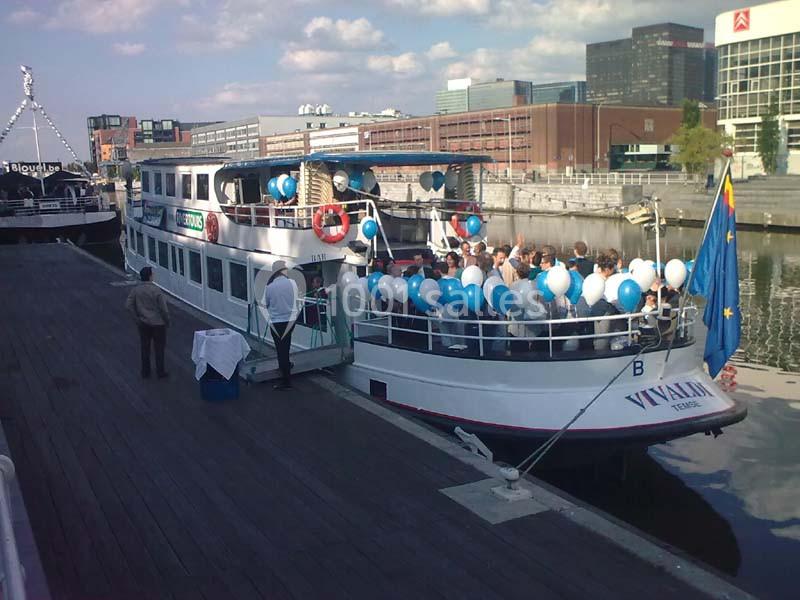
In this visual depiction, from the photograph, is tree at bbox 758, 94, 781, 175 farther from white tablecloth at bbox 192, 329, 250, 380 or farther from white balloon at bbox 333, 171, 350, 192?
white tablecloth at bbox 192, 329, 250, 380

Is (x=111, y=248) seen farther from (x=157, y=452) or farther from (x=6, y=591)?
(x=6, y=591)

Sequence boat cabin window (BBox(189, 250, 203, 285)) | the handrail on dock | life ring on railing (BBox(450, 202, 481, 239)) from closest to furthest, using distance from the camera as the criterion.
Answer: the handrail on dock < life ring on railing (BBox(450, 202, 481, 239)) < boat cabin window (BBox(189, 250, 203, 285))

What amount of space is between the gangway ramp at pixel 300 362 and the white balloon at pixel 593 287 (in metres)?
3.93

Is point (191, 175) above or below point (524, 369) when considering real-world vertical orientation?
above

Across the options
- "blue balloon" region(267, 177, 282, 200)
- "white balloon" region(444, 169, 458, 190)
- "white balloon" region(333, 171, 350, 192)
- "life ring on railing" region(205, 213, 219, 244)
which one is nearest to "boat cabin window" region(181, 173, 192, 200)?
"life ring on railing" region(205, 213, 219, 244)


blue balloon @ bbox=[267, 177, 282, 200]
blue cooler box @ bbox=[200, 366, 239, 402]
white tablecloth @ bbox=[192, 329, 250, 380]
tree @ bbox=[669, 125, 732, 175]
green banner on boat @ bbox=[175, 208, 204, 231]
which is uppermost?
tree @ bbox=[669, 125, 732, 175]

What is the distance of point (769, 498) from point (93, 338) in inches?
474

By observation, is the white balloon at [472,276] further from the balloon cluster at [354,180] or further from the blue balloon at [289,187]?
the blue balloon at [289,187]

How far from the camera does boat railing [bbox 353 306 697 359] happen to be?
9.98 metres

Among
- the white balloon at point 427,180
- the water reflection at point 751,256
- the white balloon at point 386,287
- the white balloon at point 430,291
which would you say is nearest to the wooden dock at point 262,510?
the white balloon at point 386,287

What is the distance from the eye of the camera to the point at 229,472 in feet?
25.7

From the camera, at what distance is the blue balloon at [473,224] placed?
14980 millimetres

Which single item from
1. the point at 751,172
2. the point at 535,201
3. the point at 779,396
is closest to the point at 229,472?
the point at 779,396

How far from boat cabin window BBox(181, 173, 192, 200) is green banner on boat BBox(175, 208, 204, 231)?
350 millimetres
